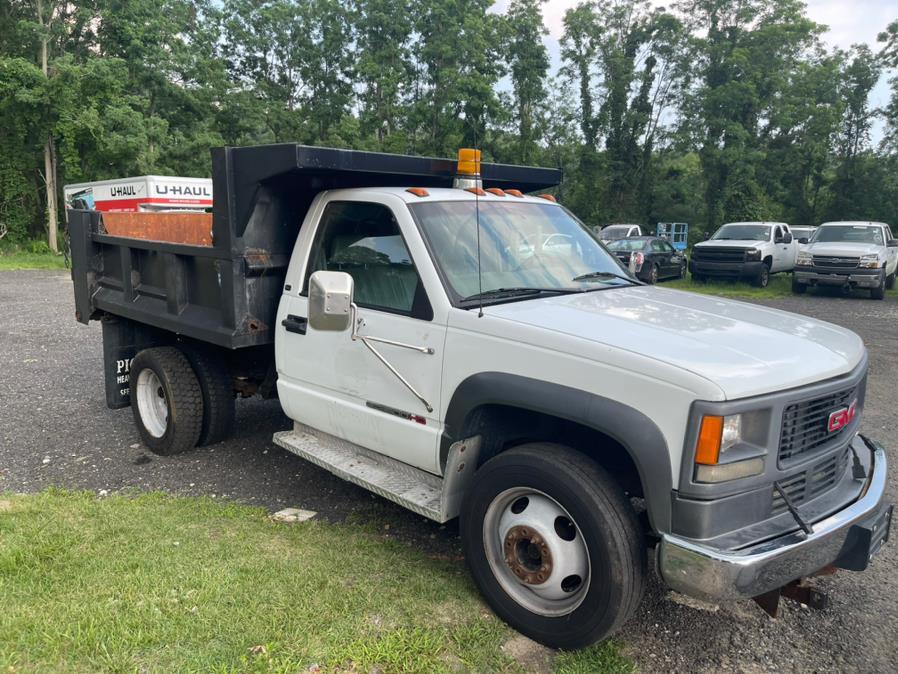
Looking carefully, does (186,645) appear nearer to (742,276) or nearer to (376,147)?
(742,276)

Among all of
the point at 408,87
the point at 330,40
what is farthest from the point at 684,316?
the point at 330,40

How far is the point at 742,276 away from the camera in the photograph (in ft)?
62.6

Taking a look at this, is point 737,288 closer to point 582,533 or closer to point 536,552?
point 536,552

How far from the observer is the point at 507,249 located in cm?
379

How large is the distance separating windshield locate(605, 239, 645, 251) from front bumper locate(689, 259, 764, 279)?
169 centimetres

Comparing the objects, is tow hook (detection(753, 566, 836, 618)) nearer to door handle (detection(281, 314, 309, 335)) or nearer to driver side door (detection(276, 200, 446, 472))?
driver side door (detection(276, 200, 446, 472))

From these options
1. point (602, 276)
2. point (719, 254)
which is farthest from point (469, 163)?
point (719, 254)

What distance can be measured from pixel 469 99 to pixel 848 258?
80.0 feet

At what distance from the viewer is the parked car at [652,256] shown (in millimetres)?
20219

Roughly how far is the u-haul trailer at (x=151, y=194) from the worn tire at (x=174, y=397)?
13825 millimetres

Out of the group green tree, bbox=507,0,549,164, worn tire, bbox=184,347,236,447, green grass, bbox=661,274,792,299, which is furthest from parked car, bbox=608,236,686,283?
green tree, bbox=507,0,549,164

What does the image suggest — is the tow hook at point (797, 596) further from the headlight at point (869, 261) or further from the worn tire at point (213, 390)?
the headlight at point (869, 261)

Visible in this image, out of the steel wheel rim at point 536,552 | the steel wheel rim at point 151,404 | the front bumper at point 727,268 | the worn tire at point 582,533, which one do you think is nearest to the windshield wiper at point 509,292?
the worn tire at point 582,533

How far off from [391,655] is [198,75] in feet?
112
